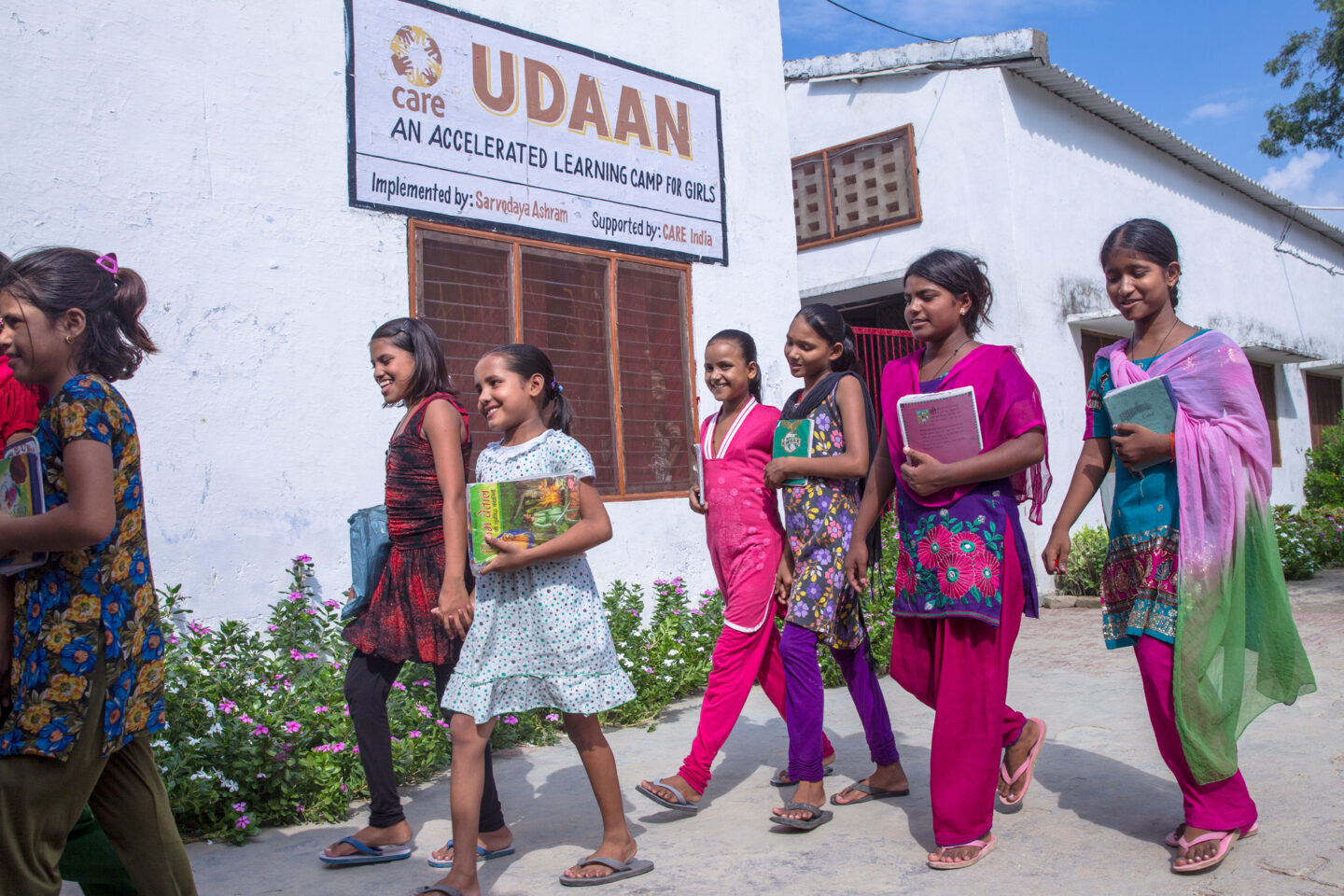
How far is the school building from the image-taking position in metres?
9.95

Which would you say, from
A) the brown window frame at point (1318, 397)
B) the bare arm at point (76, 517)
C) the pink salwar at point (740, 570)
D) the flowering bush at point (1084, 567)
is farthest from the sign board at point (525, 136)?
the brown window frame at point (1318, 397)

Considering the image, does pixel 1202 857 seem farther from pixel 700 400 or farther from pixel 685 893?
pixel 700 400

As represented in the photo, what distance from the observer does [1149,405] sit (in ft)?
10.2

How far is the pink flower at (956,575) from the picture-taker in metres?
3.12

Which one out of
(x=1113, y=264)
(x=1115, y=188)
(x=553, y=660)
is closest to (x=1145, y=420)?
(x=1113, y=264)

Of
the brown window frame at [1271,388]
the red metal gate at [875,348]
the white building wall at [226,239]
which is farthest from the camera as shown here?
the brown window frame at [1271,388]

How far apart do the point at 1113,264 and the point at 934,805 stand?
173 cm

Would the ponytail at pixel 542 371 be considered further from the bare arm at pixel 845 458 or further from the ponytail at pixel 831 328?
the ponytail at pixel 831 328

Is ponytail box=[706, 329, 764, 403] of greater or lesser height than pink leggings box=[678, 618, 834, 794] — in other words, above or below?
above

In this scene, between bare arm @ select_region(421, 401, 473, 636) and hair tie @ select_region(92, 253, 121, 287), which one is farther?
bare arm @ select_region(421, 401, 473, 636)

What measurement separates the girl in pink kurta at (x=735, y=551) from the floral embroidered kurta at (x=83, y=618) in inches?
73.1

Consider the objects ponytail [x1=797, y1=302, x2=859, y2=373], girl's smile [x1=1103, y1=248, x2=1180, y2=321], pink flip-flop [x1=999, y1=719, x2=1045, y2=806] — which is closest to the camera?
girl's smile [x1=1103, y1=248, x2=1180, y2=321]

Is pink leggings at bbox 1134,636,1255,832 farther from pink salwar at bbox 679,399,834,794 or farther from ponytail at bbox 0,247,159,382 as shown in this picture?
ponytail at bbox 0,247,159,382

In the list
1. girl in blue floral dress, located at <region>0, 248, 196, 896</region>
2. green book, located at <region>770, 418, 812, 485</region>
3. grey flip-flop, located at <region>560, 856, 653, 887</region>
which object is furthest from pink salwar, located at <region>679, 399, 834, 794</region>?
girl in blue floral dress, located at <region>0, 248, 196, 896</region>
